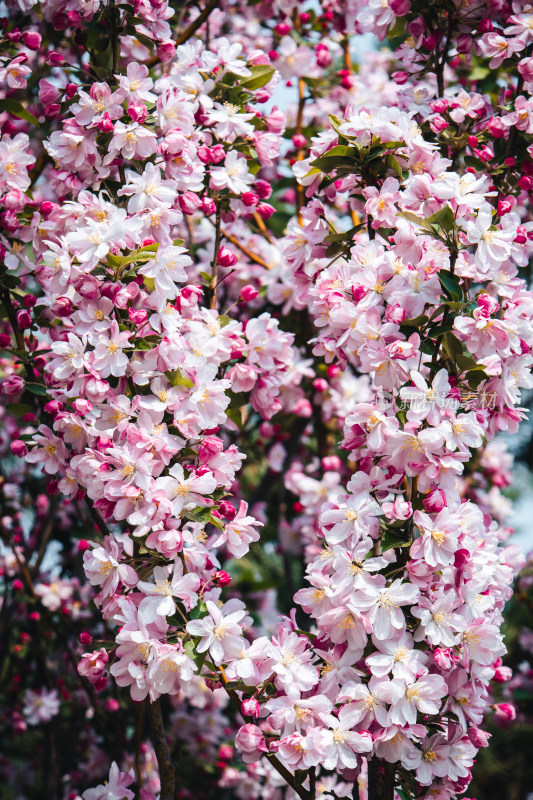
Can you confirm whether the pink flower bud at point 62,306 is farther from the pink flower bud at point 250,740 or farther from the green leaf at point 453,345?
the pink flower bud at point 250,740

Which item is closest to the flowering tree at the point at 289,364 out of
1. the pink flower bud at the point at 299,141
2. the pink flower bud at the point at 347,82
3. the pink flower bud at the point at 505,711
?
the pink flower bud at the point at 505,711

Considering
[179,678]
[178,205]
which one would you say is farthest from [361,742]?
[178,205]

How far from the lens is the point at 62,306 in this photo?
1.54 m

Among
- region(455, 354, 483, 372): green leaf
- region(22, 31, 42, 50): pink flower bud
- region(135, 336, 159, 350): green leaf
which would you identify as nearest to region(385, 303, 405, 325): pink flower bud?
region(455, 354, 483, 372): green leaf

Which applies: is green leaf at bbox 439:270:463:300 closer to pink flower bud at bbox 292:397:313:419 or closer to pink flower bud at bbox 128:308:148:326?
pink flower bud at bbox 128:308:148:326

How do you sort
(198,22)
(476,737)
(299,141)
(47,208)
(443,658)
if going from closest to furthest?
(443,658), (476,737), (47,208), (198,22), (299,141)

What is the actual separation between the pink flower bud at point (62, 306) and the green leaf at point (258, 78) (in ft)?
2.56

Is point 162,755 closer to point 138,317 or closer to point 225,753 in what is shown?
point 138,317

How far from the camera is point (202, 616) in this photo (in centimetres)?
145

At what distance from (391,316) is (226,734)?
7.53 feet

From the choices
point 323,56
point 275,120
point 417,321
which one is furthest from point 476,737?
point 323,56

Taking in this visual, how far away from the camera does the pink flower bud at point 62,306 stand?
1.54 meters

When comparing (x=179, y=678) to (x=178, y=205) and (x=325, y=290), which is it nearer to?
(x=325, y=290)

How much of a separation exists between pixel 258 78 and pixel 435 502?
118 centimetres
